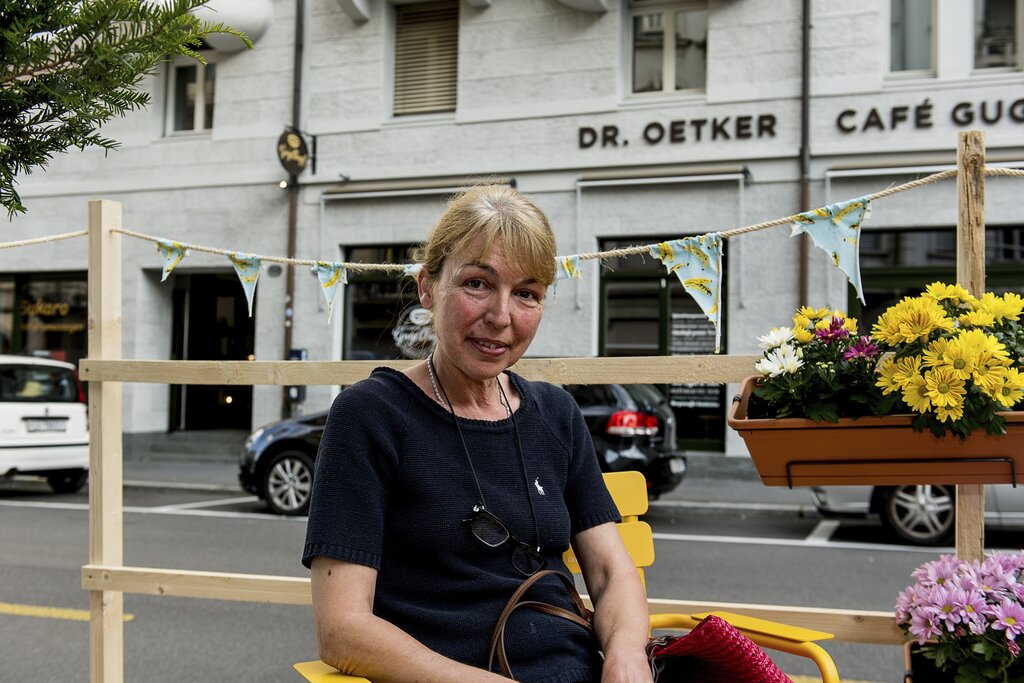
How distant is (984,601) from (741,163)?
11072mm

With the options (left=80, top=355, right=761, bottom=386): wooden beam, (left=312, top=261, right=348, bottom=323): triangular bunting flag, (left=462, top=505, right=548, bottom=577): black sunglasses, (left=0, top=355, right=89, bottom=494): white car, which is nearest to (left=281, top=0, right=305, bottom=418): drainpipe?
(left=0, top=355, right=89, bottom=494): white car

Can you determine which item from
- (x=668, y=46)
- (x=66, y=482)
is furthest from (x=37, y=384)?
(x=668, y=46)

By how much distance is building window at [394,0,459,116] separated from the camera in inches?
567

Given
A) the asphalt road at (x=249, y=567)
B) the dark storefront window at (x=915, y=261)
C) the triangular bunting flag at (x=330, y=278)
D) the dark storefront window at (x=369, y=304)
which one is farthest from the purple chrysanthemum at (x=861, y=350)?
the dark storefront window at (x=369, y=304)

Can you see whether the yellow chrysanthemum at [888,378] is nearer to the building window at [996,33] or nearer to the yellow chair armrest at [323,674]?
the yellow chair armrest at [323,674]

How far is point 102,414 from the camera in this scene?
3.12 m

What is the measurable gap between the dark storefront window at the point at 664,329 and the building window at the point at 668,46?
2290 millimetres

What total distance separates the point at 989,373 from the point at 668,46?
12.1 meters

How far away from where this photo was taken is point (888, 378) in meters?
2.14

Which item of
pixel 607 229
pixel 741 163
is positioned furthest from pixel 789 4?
pixel 607 229

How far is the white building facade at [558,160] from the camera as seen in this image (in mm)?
12102

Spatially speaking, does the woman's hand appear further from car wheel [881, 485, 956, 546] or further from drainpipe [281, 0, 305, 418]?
drainpipe [281, 0, 305, 418]

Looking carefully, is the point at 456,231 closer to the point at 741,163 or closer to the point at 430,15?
the point at 741,163

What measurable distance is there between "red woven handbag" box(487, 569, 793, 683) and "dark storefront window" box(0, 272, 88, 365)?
52.3ft
